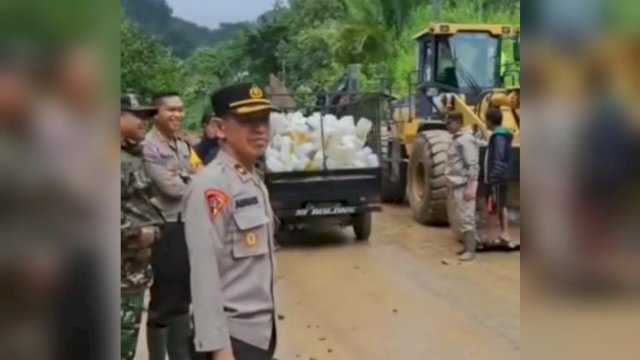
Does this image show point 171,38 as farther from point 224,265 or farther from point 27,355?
point 27,355

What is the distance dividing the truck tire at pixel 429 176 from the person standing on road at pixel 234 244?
16.1 ft

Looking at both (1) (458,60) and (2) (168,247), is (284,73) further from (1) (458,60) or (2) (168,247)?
(2) (168,247)

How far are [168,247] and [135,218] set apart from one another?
0.71ft

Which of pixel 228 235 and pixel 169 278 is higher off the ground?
pixel 228 235

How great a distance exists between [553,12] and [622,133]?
179 millimetres

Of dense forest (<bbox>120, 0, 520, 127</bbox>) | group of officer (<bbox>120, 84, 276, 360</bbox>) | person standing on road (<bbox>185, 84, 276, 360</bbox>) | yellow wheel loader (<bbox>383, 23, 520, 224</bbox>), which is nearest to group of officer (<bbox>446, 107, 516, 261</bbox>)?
yellow wheel loader (<bbox>383, 23, 520, 224</bbox>)

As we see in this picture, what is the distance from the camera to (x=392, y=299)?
15.9 feet

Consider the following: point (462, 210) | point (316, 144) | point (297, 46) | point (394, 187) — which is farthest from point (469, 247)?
point (394, 187)

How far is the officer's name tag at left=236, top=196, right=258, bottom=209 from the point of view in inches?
70.1

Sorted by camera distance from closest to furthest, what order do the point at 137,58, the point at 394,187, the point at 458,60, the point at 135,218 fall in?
the point at 137,58 → the point at 135,218 → the point at 458,60 → the point at 394,187

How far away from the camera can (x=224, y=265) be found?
175 centimetres

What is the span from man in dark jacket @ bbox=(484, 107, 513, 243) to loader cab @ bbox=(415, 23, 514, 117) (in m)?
1.85

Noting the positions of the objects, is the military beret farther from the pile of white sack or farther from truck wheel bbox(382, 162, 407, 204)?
truck wheel bbox(382, 162, 407, 204)

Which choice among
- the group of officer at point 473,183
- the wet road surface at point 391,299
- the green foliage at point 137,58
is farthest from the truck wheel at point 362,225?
the green foliage at point 137,58
